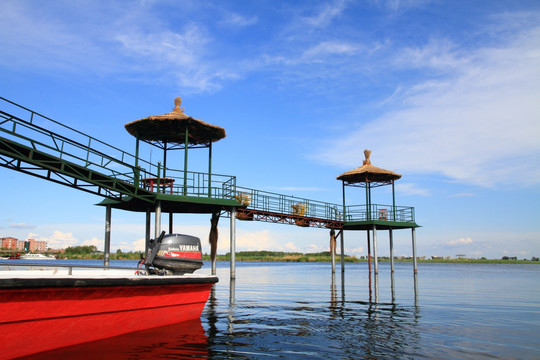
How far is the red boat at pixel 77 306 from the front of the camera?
6977mm

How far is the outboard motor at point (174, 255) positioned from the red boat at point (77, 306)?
20cm

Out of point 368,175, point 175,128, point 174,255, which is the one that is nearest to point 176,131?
point 175,128

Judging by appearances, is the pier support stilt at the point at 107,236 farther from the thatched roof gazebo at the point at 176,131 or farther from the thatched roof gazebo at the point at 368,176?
the thatched roof gazebo at the point at 368,176

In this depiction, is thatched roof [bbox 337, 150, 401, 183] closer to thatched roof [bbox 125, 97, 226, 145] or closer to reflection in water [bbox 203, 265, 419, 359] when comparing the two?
thatched roof [bbox 125, 97, 226, 145]

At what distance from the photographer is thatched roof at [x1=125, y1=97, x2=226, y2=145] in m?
20.4

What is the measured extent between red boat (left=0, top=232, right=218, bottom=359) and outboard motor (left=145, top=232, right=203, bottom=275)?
20 centimetres

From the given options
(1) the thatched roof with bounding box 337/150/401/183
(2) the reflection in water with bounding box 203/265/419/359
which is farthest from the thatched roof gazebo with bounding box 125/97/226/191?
(1) the thatched roof with bounding box 337/150/401/183

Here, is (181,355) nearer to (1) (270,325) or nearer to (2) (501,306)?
(1) (270,325)

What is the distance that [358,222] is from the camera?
3234 cm

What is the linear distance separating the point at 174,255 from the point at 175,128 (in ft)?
38.4

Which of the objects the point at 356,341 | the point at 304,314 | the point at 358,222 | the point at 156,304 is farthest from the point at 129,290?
the point at 358,222

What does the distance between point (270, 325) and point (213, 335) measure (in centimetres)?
186

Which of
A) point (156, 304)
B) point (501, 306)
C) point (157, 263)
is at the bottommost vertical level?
point (501, 306)

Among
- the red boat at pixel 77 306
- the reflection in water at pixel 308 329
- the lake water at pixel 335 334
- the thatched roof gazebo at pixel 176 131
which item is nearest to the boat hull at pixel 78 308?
the red boat at pixel 77 306
